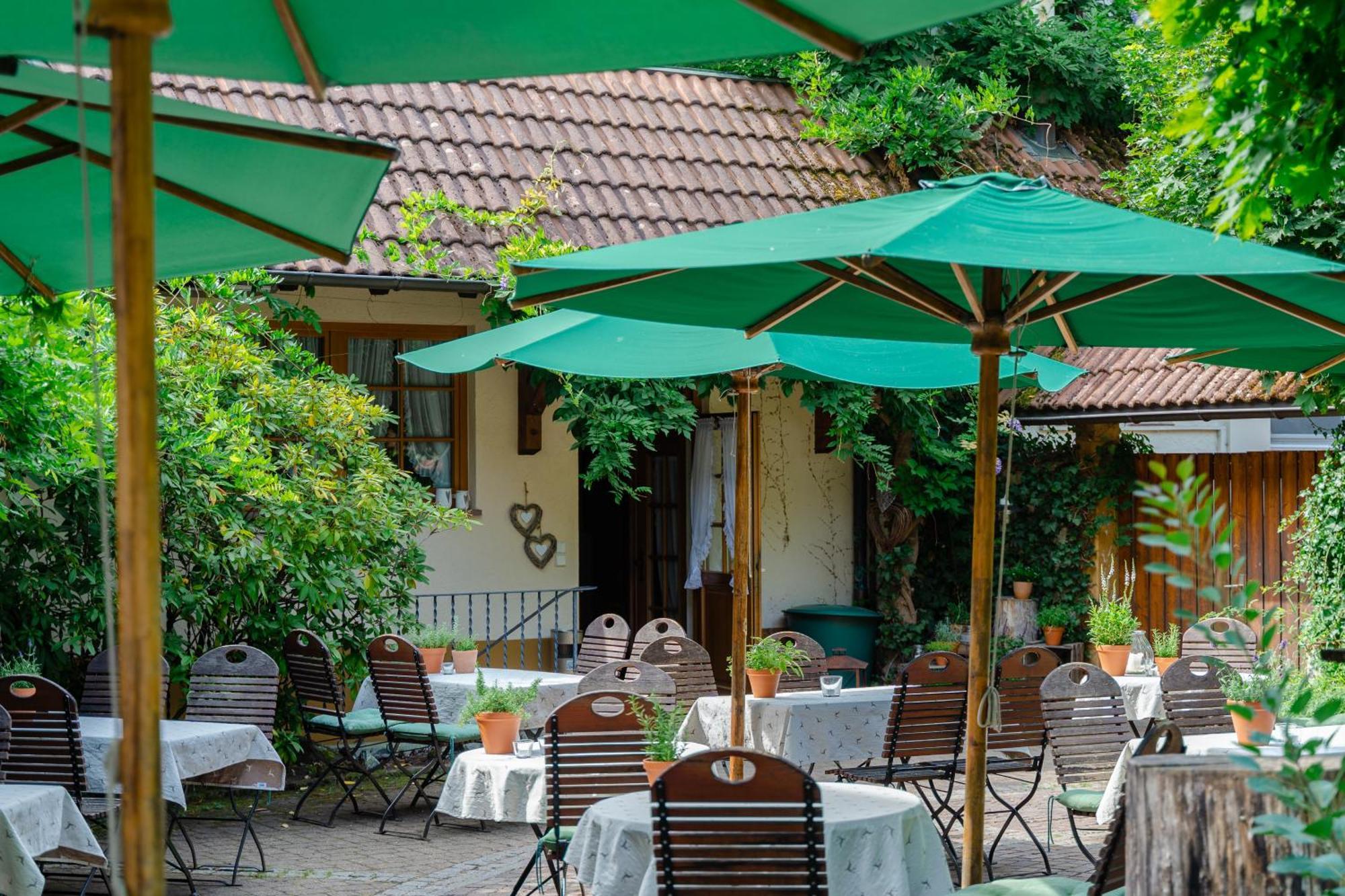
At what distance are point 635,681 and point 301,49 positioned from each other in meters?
4.56

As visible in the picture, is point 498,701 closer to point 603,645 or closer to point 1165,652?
point 603,645

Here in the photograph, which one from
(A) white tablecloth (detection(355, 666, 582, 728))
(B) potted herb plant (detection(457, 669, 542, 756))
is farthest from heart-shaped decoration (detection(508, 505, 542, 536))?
(B) potted herb plant (detection(457, 669, 542, 756))

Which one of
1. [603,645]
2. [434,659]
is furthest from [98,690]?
[603,645]

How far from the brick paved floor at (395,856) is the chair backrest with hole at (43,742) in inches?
36.7

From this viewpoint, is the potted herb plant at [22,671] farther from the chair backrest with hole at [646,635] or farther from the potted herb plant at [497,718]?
the chair backrest with hole at [646,635]

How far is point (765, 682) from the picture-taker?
7754mm

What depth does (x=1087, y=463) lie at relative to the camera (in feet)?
43.8

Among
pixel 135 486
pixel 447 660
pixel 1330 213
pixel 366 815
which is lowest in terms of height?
pixel 366 815

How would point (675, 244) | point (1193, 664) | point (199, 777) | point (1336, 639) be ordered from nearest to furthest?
point (675, 244) → point (199, 777) → point (1193, 664) → point (1336, 639)

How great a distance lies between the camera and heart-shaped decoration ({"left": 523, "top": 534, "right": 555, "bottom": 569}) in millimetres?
12180

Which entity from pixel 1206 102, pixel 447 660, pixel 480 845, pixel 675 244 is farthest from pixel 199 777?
pixel 1206 102

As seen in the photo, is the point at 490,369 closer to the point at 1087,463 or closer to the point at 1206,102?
the point at 1087,463

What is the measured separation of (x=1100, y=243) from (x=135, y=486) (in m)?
2.99

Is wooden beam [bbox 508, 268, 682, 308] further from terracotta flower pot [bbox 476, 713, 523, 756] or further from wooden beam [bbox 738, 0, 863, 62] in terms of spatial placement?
terracotta flower pot [bbox 476, 713, 523, 756]
